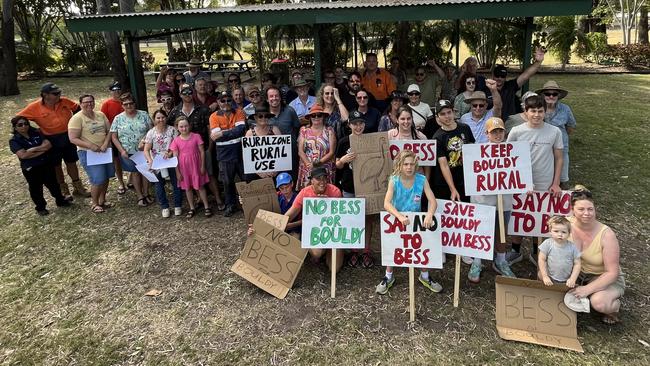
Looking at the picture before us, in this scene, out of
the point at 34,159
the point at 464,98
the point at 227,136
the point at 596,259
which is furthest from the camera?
the point at 34,159

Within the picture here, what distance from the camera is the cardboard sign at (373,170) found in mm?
4859

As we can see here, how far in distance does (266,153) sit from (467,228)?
2792 mm

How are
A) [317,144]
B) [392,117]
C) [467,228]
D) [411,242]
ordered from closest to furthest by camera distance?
[411,242], [467,228], [317,144], [392,117]

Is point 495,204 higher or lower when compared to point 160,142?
Answer: lower

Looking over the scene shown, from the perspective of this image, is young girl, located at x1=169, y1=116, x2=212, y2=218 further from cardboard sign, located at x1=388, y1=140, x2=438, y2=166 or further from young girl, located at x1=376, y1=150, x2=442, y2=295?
young girl, located at x1=376, y1=150, x2=442, y2=295

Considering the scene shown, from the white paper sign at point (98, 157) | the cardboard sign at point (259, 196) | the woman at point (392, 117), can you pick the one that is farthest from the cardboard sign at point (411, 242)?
the white paper sign at point (98, 157)

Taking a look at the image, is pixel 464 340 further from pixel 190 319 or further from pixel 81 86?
pixel 81 86

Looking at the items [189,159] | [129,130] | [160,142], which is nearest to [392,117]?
[189,159]

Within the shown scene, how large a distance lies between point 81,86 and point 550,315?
2238 cm

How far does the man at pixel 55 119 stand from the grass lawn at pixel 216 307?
0.99 m

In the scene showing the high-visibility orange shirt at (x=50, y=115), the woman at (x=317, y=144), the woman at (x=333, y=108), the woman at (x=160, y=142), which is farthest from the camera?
the high-visibility orange shirt at (x=50, y=115)

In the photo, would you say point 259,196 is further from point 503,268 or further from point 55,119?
point 55,119

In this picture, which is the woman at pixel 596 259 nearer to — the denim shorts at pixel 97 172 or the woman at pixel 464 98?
the woman at pixel 464 98

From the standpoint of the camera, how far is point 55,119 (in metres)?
6.95
